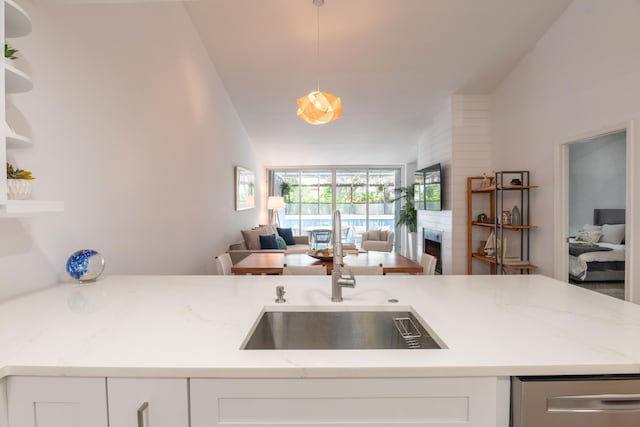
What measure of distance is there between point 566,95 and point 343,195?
18.6 ft

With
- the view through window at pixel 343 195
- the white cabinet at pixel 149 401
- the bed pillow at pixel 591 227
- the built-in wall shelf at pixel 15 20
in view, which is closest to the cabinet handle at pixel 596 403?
the white cabinet at pixel 149 401

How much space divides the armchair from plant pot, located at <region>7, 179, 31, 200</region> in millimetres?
5803

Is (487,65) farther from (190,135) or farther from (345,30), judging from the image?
(190,135)

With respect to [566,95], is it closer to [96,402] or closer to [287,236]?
[96,402]

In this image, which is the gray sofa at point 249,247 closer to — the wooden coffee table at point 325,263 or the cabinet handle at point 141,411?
the wooden coffee table at point 325,263

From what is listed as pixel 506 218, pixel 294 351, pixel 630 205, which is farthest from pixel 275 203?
pixel 294 351

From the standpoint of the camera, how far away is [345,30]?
12.2ft

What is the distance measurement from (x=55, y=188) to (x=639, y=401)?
2436mm

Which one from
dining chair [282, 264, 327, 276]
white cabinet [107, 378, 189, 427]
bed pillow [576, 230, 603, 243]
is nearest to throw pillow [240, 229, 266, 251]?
dining chair [282, 264, 327, 276]

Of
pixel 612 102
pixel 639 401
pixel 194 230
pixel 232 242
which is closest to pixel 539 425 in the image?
pixel 639 401

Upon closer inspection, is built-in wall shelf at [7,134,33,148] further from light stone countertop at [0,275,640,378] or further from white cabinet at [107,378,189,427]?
white cabinet at [107,378,189,427]

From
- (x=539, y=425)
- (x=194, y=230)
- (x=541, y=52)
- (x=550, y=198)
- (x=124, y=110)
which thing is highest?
(x=541, y=52)

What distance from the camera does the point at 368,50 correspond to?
4.04 metres

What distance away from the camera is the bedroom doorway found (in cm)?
359
